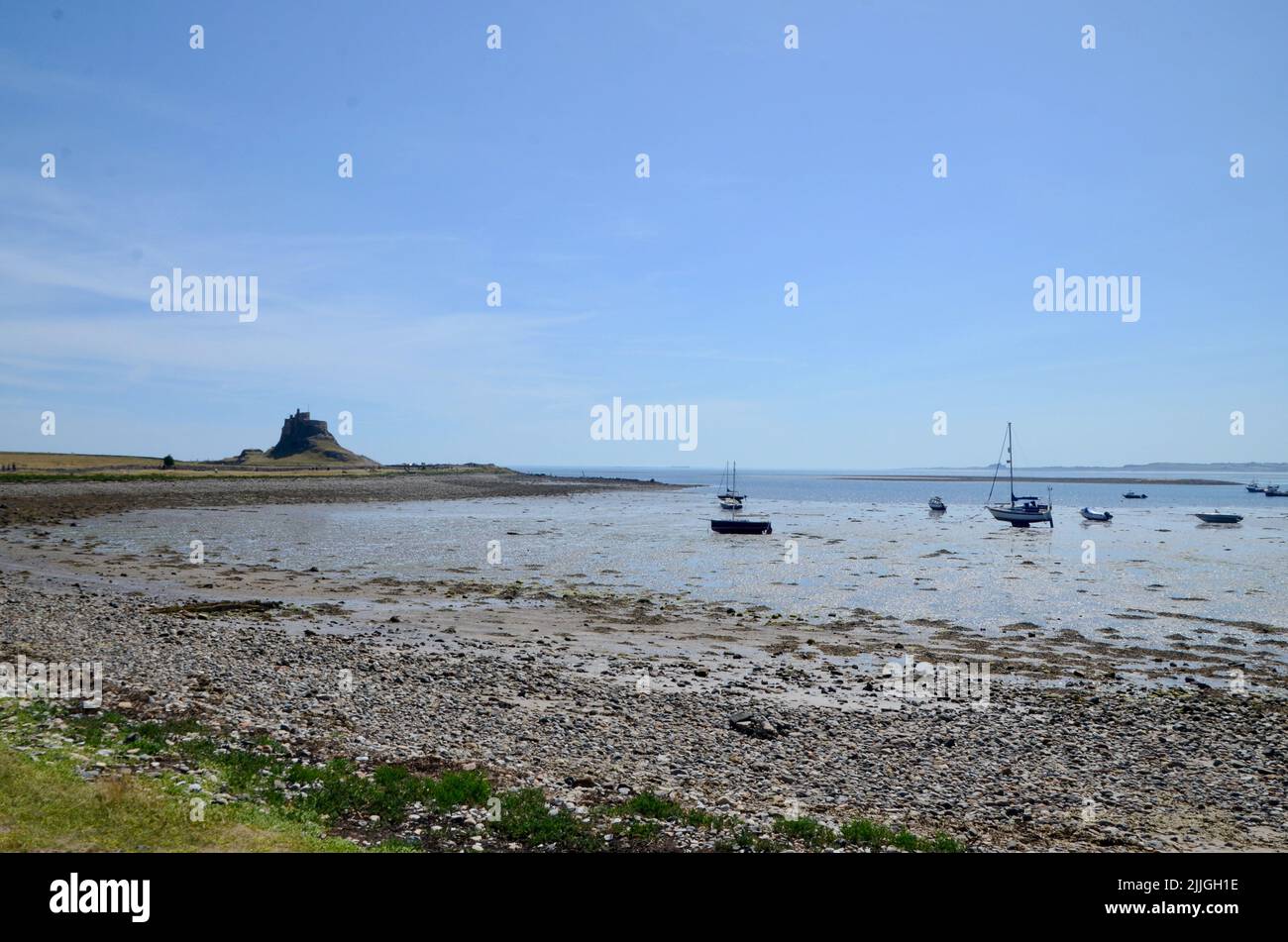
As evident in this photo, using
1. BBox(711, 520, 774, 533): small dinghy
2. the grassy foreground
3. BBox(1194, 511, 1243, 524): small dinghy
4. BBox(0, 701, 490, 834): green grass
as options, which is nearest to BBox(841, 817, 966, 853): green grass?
the grassy foreground

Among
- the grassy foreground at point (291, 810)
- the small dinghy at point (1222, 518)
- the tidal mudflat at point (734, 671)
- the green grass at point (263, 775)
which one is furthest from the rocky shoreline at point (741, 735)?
the small dinghy at point (1222, 518)

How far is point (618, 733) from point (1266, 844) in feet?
36.7

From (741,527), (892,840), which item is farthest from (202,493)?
(892,840)

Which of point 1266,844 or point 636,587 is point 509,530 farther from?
point 1266,844

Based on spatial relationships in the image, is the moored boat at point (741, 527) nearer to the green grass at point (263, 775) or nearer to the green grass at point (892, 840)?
the green grass at point (263, 775)

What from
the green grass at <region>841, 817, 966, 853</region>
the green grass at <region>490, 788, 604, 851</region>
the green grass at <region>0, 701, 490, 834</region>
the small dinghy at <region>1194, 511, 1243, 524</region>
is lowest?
the small dinghy at <region>1194, 511, 1243, 524</region>

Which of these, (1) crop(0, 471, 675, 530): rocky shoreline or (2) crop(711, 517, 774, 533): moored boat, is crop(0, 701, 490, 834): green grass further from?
(2) crop(711, 517, 774, 533): moored boat

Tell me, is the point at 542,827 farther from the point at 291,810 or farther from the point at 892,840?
the point at 892,840

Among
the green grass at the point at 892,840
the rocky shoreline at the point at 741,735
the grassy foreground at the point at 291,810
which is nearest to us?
the grassy foreground at the point at 291,810
